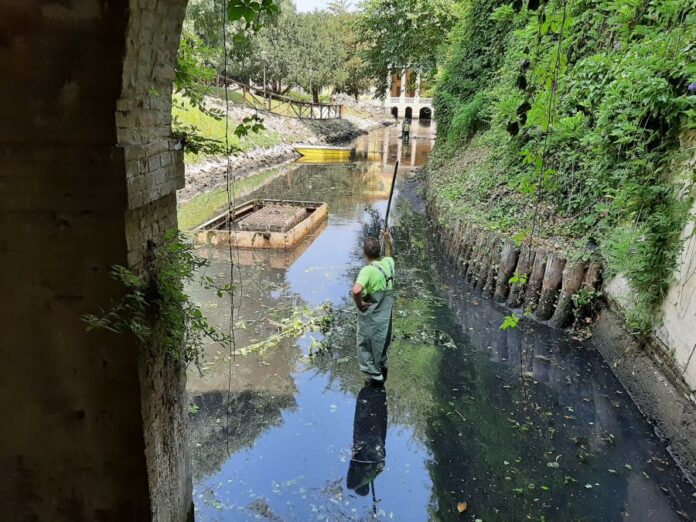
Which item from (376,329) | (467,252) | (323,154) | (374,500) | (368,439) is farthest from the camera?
(323,154)

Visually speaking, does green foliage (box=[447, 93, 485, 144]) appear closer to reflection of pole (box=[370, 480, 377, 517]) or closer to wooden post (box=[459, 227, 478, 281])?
wooden post (box=[459, 227, 478, 281])

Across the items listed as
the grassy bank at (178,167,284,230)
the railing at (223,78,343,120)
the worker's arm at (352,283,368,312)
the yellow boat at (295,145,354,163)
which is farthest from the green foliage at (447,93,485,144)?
the railing at (223,78,343,120)

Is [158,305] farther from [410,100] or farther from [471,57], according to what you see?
[410,100]

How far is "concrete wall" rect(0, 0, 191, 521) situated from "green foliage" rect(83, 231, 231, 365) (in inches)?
3.2

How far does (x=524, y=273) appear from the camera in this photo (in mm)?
8062

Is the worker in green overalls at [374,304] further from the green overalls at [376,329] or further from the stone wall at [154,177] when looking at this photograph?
the stone wall at [154,177]

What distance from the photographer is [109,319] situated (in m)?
2.61

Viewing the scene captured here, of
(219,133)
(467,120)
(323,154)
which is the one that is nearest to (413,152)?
(323,154)

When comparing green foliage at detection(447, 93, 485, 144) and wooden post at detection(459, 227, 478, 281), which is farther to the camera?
green foliage at detection(447, 93, 485, 144)

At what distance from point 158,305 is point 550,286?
6.32 m

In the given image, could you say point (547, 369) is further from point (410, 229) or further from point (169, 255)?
point (410, 229)

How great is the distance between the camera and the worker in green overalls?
5539mm

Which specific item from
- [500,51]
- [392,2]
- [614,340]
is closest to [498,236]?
[614,340]

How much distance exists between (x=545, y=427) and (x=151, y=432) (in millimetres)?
4337
